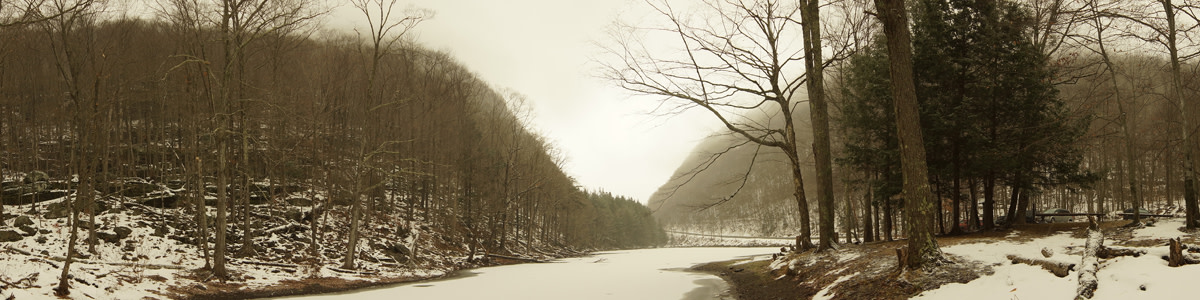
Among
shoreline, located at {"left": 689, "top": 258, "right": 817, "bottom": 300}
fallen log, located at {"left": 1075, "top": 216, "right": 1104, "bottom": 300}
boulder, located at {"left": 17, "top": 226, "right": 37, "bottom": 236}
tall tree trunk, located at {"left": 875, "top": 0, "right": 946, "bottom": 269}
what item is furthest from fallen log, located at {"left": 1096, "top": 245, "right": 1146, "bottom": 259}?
boulder, located at {"left": 17, "top": 226, "right": 37, "bottom": 236}

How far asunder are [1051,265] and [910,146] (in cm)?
249

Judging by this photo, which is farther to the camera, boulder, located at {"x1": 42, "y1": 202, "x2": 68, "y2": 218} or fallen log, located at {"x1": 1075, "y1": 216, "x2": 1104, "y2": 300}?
boulder, located at {"x1": 42, "y1": 202, "x2": 68, "y2": 218}

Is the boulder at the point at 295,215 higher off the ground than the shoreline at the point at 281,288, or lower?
higher

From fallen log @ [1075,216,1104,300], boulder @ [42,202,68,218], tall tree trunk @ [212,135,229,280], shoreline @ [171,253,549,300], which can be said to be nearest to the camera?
fallen log @ [1075,216,1104,300]

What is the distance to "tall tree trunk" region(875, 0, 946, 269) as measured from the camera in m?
8.51

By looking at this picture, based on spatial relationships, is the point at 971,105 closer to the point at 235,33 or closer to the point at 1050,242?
the point at 1050,242

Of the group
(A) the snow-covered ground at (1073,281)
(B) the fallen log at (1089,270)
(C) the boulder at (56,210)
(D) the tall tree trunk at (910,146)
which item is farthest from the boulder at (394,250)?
(B) the fallen log at (1089,270)

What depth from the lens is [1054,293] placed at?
616cm

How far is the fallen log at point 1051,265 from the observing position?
263 inches

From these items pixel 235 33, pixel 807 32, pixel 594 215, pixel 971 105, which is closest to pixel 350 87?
pixel 235 33

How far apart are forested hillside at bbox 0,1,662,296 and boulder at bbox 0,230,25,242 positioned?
43 mm

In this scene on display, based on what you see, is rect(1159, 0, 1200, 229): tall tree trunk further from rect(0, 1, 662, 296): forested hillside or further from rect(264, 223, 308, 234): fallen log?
rect(264, 223, 308, 234): fallen log

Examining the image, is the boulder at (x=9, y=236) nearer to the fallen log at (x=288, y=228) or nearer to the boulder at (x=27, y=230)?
the boulder at (x=27, y=230)

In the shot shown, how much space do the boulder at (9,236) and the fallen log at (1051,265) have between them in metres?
25.9
